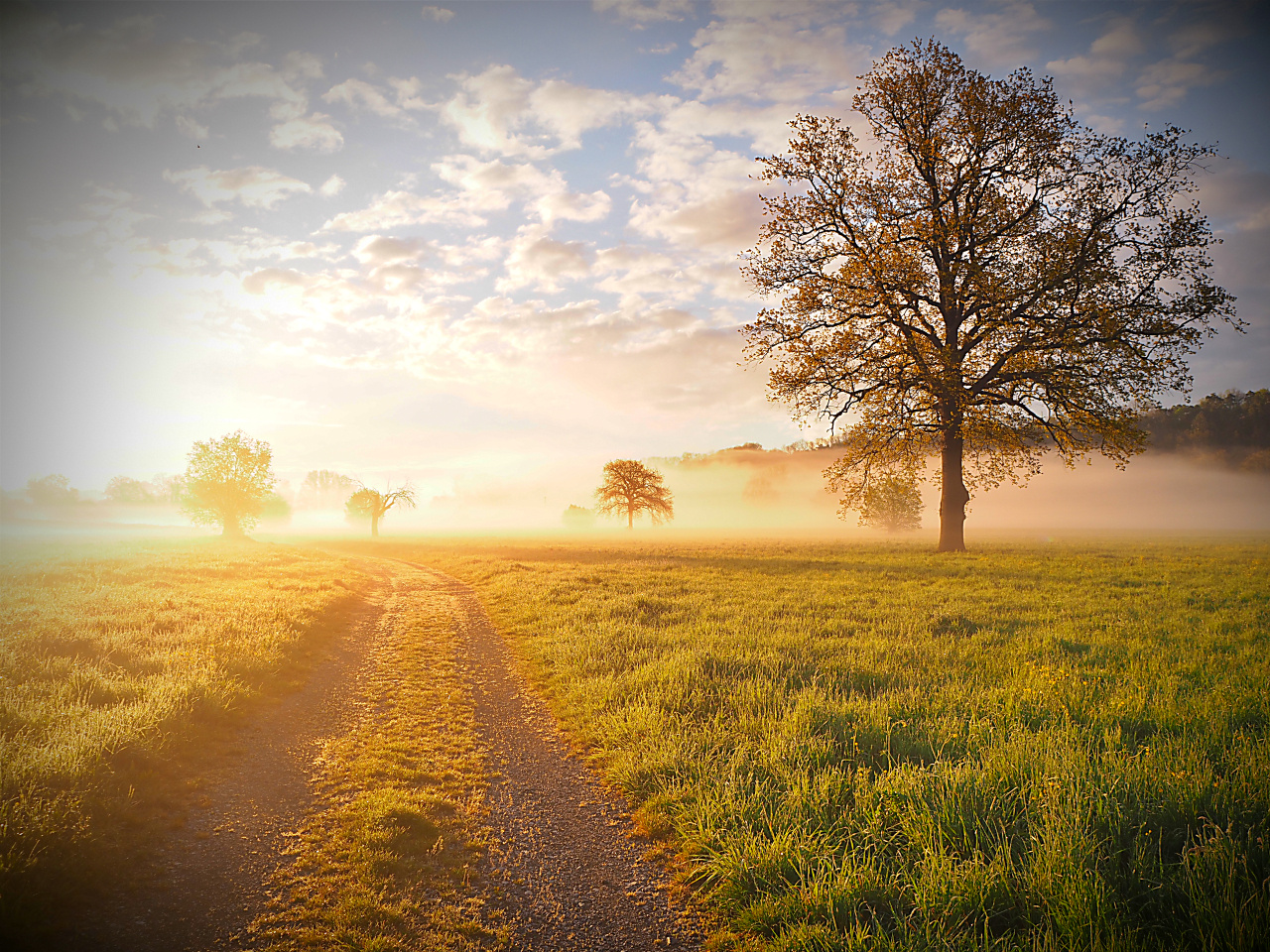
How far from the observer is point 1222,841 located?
3594 mm

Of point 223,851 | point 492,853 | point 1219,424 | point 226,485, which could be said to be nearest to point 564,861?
point 492,853

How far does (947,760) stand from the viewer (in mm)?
5211

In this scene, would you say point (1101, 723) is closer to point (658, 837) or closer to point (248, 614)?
point (658, 837)

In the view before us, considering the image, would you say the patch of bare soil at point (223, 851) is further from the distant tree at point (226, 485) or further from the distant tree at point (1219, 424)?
the distant tree at point (1219, 424)

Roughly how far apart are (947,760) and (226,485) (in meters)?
59.3

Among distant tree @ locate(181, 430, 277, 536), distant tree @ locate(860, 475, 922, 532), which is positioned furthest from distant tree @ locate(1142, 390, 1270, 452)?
distant tree @ locate(181, 430, 277, 536)

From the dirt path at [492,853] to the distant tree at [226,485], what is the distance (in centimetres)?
5116

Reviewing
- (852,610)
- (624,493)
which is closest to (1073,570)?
(852,610)

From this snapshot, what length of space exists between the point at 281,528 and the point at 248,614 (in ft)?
304

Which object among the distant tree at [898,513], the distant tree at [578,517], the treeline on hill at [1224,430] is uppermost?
the treeline on hill at [1224,430]

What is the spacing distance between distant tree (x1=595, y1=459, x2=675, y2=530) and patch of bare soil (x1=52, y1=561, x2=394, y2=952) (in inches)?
2577

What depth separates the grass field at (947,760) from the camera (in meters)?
3.49

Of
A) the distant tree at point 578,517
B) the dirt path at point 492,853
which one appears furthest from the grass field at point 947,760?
the distant tree at point 578,517

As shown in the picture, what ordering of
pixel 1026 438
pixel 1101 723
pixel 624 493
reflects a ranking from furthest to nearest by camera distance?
pixel 624 493, pixel 1026 438, pixel 1101 723
